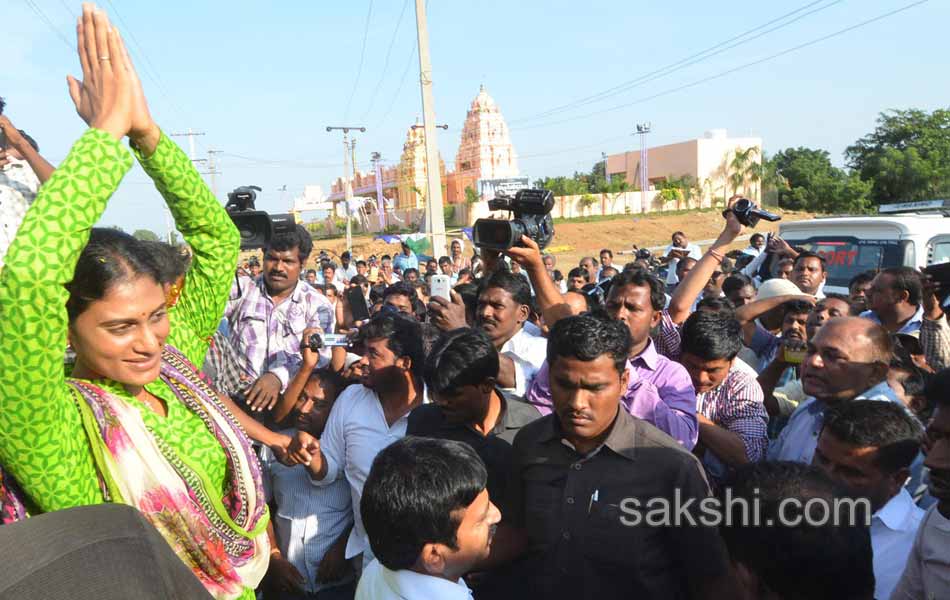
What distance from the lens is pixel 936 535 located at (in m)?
1.85

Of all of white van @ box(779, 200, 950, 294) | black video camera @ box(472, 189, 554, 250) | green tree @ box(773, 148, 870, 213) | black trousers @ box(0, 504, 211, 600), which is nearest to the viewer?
black trousers @ box(0, 504, 211, 600)

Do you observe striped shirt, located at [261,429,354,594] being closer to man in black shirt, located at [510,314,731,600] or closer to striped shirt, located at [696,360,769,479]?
man in black shirt, located at [510,314,731,600]

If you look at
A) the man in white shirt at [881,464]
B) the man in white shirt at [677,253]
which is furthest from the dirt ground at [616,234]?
the man in white shirt at [881,464]

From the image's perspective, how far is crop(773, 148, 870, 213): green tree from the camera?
3928cm

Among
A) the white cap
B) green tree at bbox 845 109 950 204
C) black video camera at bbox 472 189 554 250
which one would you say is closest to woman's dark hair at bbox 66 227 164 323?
black video camera at bbox 472 189 554 250

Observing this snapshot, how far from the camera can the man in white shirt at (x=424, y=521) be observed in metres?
1.65

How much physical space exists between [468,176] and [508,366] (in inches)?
2060

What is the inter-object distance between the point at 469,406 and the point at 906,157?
142 feet

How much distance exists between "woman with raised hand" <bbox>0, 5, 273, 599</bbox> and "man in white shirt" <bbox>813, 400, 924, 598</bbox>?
1.79 meters

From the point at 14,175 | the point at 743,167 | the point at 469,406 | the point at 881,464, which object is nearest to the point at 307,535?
the point at 469,406

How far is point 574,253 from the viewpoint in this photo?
108ft

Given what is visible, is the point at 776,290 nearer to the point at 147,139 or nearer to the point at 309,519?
the point at 309,519

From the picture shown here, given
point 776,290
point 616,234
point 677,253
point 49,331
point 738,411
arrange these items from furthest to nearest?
point 616,234 < point 677,253 < point 776,290 < point 738,411 < point 49,331

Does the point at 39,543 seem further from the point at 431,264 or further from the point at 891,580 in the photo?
the point at 431,264
